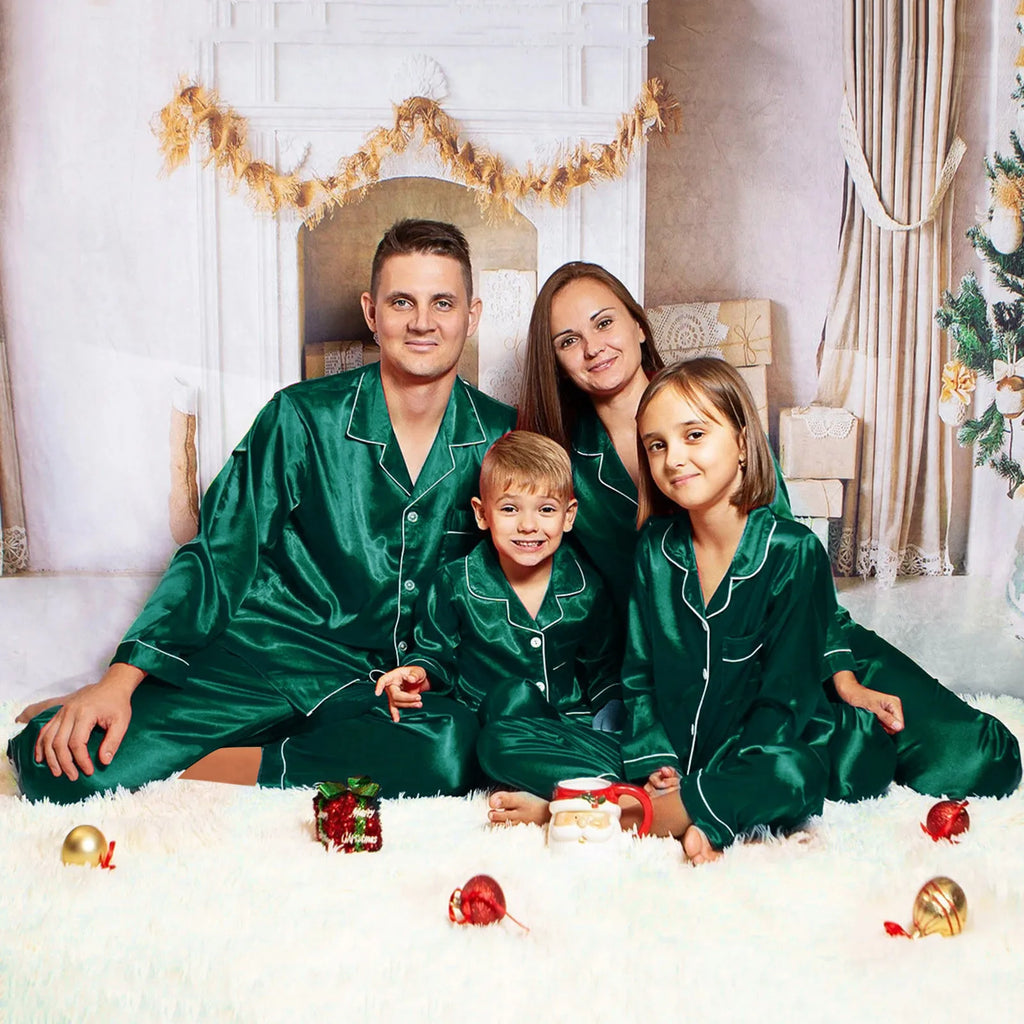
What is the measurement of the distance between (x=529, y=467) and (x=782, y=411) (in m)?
1.42

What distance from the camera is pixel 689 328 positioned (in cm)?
361

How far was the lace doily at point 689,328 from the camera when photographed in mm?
3602

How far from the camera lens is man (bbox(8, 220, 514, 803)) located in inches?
99.0

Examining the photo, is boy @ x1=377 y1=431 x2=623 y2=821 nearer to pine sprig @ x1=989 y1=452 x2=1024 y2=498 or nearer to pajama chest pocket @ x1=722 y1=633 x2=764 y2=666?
pajama chest pocket @ x1=722 y1=633 x2=764 y2=666

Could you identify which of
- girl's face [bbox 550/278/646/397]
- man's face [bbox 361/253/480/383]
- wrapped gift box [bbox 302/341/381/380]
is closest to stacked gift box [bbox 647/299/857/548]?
girl's face [bbox 550/278/646/397]

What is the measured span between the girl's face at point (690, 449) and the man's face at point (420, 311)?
0.67 metres

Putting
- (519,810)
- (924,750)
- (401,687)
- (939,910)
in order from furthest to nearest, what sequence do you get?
(401,687)
(924,750)
(519,810)
(939,910)

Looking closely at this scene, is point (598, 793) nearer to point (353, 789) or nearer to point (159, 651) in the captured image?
point (353, 789)

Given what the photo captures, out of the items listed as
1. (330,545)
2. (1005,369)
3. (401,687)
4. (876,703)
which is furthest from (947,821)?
(1005,369)

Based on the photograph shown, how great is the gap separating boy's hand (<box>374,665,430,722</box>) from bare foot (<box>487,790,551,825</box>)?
0.37 metres

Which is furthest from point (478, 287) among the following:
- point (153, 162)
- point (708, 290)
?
point (153, 162)

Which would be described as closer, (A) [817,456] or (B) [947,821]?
(B) [947,821]

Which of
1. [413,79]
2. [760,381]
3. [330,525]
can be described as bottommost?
[330,525]

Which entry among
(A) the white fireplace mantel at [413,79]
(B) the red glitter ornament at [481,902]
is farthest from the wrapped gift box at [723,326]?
(B) the red glitter ornament at [481,902]
